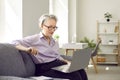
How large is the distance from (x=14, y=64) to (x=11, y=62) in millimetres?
42

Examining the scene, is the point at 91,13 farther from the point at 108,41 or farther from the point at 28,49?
the point at 28,49

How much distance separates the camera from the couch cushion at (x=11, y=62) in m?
2.42

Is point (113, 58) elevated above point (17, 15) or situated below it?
below

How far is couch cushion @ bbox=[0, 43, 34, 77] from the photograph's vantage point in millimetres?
2418

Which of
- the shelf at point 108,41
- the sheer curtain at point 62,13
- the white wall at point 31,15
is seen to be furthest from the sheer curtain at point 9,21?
the shelf at point 108,41

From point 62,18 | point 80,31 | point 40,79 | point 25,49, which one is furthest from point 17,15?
point 80,31

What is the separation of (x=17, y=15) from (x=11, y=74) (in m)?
1.70

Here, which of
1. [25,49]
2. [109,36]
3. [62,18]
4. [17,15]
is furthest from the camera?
[109,36]

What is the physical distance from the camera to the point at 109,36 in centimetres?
851

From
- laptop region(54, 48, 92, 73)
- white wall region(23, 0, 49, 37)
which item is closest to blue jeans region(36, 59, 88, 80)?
laptop region(54, 48, 92, 73)

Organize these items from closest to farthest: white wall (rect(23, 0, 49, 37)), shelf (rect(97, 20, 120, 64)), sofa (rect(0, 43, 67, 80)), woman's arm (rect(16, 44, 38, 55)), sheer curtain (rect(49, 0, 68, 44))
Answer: sofa (rect(0, 43, 67, 80)) → woman's arm (rect(16, 44, 38, 55)) → white wall (rect(23, 0, 49, 37)) → sheer curtain (rect(49, 0, 68, 44)) → shelf (rect(97, 20, 120, 64))

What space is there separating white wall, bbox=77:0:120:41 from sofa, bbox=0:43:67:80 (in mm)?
5860

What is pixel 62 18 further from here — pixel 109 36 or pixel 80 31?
pixel 109 36

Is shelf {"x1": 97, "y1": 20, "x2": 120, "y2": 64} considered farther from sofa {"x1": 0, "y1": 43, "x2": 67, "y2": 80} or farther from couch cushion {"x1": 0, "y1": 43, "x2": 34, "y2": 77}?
couch cushion {"x1": 0, "y1": 43, "x2": 34, "y2": 77}
